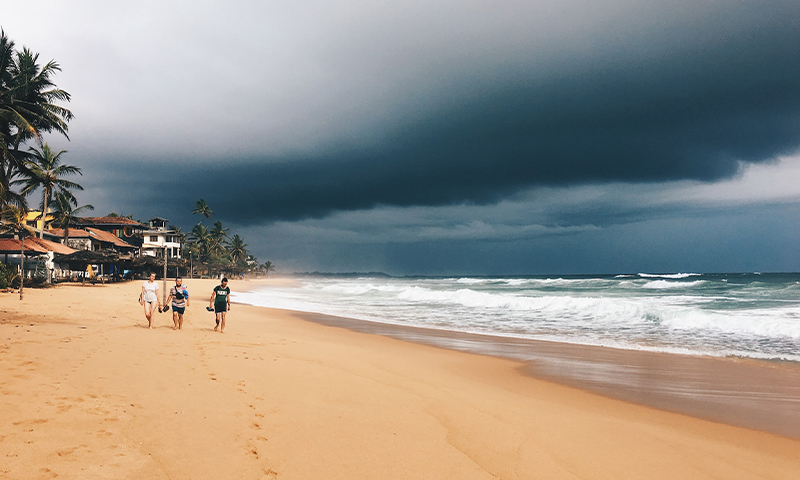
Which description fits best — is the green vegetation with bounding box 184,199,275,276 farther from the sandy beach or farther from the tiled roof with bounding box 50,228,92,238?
the sandy beach

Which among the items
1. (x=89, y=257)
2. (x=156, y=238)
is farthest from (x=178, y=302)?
(x=156, y=238)

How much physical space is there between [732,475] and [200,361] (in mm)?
7611

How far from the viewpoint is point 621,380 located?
8203 millimetres

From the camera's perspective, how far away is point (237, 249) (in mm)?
106750

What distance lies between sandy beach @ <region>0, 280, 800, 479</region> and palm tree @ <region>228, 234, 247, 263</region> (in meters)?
103

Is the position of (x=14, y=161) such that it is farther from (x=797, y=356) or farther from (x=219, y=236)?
(x=219, y=236)

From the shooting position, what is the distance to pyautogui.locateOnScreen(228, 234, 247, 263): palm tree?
106625mm

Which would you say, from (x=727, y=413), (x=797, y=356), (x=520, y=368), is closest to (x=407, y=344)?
(x=520, y=368)

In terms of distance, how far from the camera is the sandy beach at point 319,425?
3.86m

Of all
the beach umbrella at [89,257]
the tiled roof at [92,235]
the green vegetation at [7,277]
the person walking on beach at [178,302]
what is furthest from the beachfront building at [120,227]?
the person walking on beach at [178,302]

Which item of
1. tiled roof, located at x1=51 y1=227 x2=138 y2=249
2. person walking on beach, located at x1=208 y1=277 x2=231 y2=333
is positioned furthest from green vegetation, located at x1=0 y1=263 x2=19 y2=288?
tiled roof, located at x1=51 y1=227 x2=138 y2=249

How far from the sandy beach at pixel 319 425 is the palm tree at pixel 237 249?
103307 millimetres

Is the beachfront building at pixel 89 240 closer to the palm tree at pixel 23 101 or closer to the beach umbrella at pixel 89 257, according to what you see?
the beach umbrella at pixel 89 257

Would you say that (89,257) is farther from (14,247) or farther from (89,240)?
(89,240)
